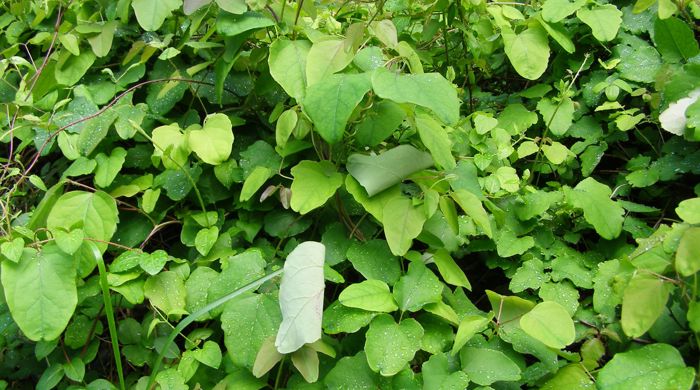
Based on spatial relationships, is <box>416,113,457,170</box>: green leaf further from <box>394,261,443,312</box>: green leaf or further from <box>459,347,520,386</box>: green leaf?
<box>459,347,520,386</box>: green leaf

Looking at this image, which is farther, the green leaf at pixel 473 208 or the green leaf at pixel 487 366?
the green leaf at pixel 473 208

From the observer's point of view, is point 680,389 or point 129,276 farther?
point 129,276

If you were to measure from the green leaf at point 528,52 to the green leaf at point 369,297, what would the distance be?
0.68 metres

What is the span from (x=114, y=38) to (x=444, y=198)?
1072mm

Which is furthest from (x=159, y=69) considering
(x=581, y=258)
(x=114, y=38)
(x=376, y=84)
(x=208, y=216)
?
(x=581, y=258)

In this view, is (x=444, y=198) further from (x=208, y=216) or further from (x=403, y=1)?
(x=403, y=1)

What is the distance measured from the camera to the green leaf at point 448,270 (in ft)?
3.61

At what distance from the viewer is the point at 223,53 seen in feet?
4.21

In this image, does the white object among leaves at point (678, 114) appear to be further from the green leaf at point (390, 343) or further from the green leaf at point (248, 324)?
the green leaf at point (248, 324)

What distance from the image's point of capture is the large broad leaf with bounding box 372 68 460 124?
959 millimetres

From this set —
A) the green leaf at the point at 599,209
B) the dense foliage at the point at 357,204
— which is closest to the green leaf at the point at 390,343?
the dense foliage at the point at 357,204

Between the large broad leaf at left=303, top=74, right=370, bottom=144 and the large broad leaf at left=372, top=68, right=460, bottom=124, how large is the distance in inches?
1.4

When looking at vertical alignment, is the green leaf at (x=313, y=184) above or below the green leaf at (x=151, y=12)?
below

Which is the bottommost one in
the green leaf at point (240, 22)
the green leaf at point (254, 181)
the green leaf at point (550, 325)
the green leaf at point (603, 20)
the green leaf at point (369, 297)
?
the green leaf at point (369, 297)
